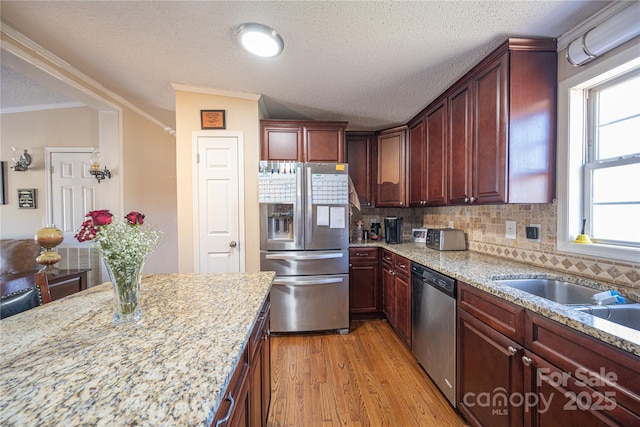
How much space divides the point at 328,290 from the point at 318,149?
1.51m

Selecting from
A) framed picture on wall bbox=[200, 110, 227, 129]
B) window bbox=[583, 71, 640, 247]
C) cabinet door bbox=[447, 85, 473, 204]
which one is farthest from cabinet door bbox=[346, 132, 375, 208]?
window bbox=[583, 71, 640, 247]

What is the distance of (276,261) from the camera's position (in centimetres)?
245

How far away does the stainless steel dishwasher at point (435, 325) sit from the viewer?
153 centimetres

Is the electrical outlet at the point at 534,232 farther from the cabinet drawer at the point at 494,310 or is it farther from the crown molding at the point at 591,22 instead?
the crown molding at the point at 591,22

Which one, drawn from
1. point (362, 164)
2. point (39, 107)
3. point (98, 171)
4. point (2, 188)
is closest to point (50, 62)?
point (98, 171)

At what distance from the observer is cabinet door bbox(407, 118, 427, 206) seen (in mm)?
2537

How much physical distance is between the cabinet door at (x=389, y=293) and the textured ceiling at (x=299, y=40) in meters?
1.77

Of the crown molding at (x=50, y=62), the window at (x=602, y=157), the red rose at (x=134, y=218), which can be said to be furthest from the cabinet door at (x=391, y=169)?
the crown molding at (x=50, y=62)

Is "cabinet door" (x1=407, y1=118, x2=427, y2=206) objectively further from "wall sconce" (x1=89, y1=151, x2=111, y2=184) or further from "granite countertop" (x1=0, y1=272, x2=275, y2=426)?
"wall sconce" (x1=89, y1=151, x2=111, y2=184)

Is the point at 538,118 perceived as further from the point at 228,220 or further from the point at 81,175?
the point at 81,175

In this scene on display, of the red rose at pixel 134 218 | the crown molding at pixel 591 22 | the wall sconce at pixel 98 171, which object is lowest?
the red rose at pixel 134 218

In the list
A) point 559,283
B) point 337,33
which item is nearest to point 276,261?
point 337,33

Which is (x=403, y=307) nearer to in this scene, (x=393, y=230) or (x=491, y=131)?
(x=393, y=230)

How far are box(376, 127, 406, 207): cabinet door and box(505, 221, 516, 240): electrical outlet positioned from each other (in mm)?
1157
